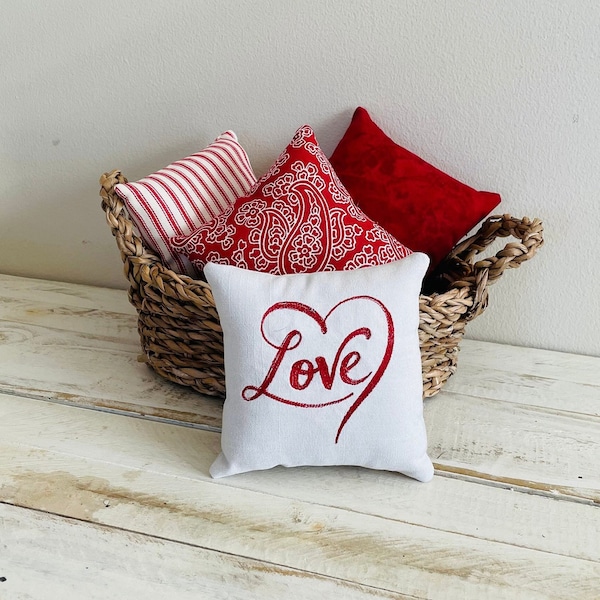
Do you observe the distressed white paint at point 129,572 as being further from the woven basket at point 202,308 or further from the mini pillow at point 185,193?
the mini pillow at point 185,193

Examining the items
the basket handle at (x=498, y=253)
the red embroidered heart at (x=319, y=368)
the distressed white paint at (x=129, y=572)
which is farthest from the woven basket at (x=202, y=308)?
the distressed white paint at (x=129, y=572)

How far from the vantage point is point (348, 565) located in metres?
0.79

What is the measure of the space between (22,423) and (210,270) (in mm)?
377

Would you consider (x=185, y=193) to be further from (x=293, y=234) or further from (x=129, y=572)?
(x=129, y=572)

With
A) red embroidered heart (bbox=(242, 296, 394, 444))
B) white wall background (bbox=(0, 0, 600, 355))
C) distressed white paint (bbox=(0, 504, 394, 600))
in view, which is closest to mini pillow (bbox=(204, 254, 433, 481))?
red embroidered heart (bbox=(242, 296, 394, 444))

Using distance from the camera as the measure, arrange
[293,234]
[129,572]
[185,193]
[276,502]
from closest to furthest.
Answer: [129,572]
[276,502]
[293,234]
[185,193]

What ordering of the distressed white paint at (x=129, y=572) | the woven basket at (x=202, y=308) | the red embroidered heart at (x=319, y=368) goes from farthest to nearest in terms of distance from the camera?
the woven basket at (x=202, y=308) → the red embroidered heart at (x=319, y=368) → the distressed white paint at (x=129, y=572)

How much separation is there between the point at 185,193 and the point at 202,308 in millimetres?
227

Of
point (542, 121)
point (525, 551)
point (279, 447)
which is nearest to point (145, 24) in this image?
point (542, 121)

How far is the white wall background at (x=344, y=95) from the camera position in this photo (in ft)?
3.75

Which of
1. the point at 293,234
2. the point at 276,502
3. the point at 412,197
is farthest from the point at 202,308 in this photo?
the point at 412,197

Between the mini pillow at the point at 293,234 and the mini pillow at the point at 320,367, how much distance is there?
0.32ft

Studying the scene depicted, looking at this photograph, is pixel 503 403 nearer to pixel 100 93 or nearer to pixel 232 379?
pixel 232 379

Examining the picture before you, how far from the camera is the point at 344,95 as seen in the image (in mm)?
1229
